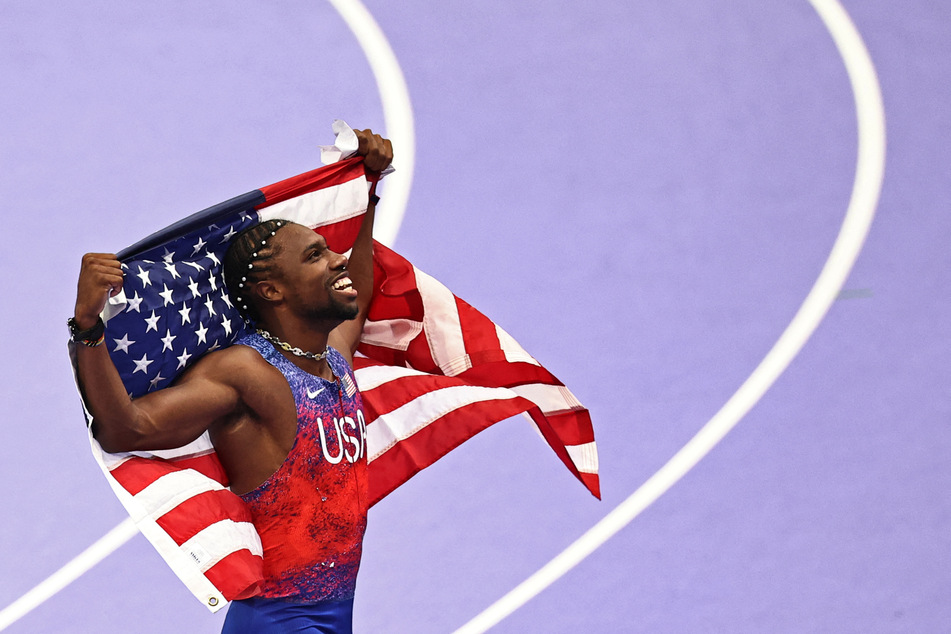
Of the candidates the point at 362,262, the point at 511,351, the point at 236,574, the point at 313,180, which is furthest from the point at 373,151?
the point at 236,574

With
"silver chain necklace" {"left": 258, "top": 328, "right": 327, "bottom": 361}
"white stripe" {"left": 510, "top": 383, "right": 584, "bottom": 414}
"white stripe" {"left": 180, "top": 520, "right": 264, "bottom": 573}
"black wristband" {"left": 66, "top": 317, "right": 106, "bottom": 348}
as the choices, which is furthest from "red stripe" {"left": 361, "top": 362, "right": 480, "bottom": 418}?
"black wristband" {"left": 66, "top": 317, "right": 106, "bottom": 348}

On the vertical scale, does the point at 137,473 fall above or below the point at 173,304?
below

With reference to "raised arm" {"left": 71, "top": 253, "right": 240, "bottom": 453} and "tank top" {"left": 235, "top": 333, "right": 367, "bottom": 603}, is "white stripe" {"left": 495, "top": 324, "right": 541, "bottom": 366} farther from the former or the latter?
"raised arm" {"left": 71, "top": 253, "right": 240, "bottom": 453}

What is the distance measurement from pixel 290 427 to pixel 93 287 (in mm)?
867

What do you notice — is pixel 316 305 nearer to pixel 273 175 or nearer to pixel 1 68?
pixel 273 175

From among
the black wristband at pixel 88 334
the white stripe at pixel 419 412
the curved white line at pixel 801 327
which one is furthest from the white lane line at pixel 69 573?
the black wristband at pixel 88 334

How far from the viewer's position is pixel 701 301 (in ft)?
23.7

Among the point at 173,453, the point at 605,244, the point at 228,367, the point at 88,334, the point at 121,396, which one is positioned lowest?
the point at 605,244

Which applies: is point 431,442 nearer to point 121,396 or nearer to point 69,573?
point 121,396

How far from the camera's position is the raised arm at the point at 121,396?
3189mm

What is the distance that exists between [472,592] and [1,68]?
12.1 ft

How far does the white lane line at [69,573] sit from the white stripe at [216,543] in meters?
2.51

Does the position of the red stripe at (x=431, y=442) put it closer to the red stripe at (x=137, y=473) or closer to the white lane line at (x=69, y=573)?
the red stripe at (x=137, y=473)

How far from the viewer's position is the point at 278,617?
12.6 ft
